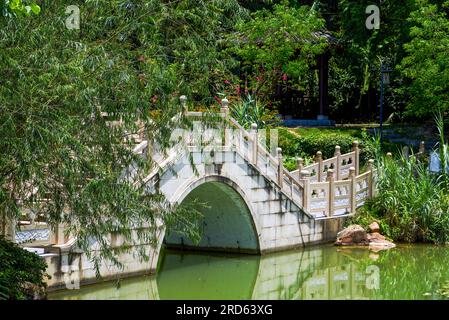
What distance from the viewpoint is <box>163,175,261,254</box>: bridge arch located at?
59.3 feet

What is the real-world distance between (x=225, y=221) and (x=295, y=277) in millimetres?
2584

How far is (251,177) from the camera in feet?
59.6

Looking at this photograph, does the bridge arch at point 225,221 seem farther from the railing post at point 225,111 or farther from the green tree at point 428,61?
the green tree at point 428,61

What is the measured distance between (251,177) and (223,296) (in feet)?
12.6

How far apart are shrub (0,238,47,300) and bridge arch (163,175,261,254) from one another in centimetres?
590

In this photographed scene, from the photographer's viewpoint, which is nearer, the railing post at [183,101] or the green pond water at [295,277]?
the railing post at [183,101]

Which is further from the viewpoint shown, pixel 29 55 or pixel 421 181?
pixel 421 181

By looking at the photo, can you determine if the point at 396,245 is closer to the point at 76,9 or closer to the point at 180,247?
the point at 180,247

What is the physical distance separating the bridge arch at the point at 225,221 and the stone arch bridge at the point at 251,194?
2 centimetres

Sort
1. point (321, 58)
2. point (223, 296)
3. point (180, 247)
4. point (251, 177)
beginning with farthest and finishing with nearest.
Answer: point (321, 58)
point (180, 247)
point (251, 177)
point (223, 296)

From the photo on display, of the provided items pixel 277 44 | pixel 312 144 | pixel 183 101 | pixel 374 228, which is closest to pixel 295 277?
pixel 374 228

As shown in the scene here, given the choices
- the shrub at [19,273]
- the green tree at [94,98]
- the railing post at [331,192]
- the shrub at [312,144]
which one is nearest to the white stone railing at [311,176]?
the railing post at [331,192]

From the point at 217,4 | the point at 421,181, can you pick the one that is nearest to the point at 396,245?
the point at 421,181

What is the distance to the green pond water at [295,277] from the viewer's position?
48.6ft
